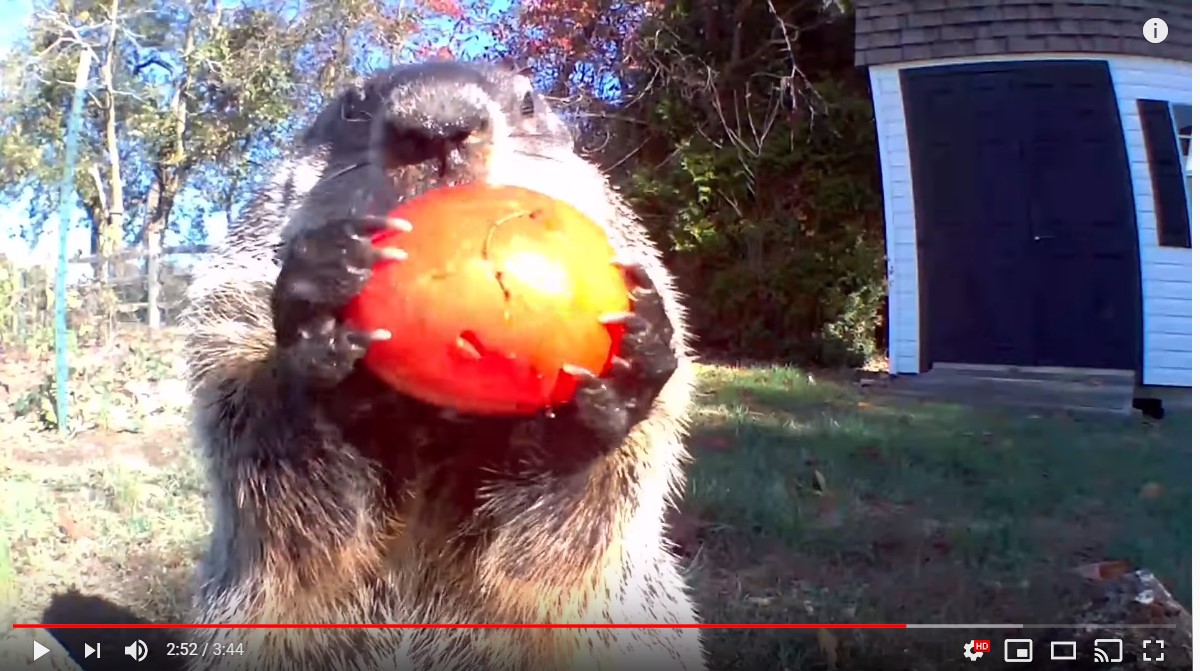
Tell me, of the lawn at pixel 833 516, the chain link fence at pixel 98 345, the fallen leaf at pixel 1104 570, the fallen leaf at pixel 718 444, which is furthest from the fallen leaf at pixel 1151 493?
the chain link fence at pixel 98 345

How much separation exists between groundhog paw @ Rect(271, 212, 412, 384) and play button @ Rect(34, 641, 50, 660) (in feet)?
2.50

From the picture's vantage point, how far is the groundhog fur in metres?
1.54

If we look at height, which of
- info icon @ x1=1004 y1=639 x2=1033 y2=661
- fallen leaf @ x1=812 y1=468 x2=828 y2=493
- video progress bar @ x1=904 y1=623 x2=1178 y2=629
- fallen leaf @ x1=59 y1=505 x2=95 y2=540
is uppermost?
fallen leaf @ x1=59 y1=505 x2=95 y2=540

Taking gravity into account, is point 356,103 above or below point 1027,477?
above

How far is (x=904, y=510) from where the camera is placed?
5.78 feet

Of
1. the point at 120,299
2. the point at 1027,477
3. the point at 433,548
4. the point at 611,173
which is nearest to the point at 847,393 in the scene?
the point at 1027,477

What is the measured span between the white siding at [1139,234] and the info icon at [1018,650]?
0.45 meters

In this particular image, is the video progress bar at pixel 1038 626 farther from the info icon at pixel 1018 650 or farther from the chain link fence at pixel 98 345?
the chain link fence at pixel 98 345

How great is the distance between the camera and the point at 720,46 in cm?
180

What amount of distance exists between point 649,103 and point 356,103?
18.6 inches

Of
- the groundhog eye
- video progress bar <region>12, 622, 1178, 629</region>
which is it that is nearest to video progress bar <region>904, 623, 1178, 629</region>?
video progress bar <region>12, 622, 1178, 629</region>

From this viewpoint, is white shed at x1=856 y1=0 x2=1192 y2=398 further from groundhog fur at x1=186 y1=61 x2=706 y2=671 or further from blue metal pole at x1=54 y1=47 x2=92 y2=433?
blue metal pole at x1=54 y1=47 x2=92 y2=433

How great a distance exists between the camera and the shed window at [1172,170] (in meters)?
1.73

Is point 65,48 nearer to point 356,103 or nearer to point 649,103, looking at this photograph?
point 356,103
